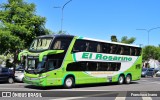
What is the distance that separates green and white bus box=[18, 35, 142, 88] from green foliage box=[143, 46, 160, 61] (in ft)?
191

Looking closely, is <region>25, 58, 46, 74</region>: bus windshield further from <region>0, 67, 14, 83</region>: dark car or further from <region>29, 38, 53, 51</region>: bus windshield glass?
<region>0, 67, 14, 83</region>: dark car

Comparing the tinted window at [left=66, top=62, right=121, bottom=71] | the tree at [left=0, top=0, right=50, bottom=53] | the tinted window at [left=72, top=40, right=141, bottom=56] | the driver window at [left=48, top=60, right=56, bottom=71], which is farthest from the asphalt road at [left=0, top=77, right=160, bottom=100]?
the tree at [left=0, top=0, right=50, bottom=53]

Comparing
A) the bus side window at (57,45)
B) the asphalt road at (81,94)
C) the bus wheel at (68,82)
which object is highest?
the bus side window at (57,45)

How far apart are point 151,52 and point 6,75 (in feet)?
206

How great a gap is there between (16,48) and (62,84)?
36.6ft

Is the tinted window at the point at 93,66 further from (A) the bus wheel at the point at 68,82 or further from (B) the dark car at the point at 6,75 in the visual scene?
(B) the dark car at the point at 6,75

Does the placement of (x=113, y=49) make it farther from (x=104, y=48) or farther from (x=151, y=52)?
(x=151, y=52)

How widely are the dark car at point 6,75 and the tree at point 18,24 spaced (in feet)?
14.6

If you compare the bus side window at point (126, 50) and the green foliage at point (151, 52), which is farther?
the green foliage at point (151, 52)

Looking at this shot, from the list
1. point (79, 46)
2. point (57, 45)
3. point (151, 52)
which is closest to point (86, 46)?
point (79, 46)

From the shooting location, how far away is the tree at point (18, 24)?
32.9 meters

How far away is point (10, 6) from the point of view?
34.0 m

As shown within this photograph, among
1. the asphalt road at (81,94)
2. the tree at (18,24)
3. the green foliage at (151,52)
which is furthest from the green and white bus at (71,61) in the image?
the green foliage at (151,52)

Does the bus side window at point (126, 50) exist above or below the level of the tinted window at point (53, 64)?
above
